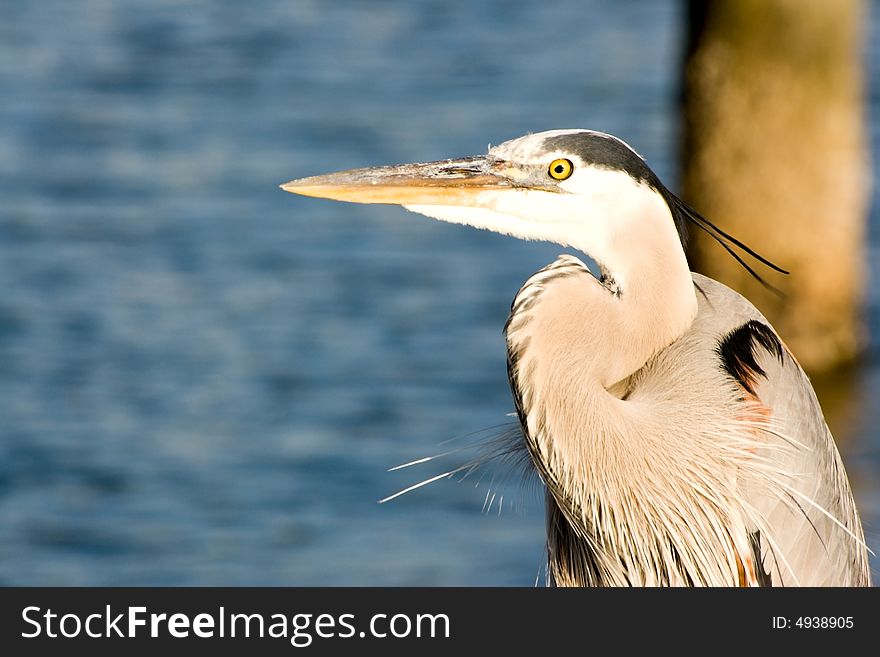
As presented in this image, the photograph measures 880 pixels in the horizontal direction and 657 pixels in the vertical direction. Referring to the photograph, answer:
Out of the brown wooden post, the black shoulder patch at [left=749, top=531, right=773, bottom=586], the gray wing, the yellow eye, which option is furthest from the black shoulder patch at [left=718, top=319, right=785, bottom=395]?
the brown wooden post

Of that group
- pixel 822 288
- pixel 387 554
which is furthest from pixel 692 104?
pixel 387 554

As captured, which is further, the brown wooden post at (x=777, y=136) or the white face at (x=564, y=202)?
the brown wooden post at (x=777, y=136)

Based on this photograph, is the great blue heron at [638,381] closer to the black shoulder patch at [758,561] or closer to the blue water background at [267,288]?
the black shoulder patch at [758,561]

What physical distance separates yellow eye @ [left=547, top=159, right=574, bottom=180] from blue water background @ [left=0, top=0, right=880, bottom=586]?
4008 millimetres

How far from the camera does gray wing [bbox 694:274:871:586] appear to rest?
381 cm

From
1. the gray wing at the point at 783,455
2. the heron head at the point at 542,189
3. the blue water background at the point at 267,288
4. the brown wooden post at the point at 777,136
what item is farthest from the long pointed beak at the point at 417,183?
the brown wooden post at the point at 777,136

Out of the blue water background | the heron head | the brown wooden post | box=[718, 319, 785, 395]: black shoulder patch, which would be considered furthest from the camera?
the brown wooden post

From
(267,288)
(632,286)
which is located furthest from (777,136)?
(632,286)

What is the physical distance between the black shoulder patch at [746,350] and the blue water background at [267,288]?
11.9 feet

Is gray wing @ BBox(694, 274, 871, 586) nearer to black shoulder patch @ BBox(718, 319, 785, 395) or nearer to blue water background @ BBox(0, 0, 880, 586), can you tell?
black shoulder patch @ BBox(718, 319, 785, 395)

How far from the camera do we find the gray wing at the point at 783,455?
381 centimetres

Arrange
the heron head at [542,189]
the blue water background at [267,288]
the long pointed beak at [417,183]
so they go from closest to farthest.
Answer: the heron head at [542,189] < the long pointed beak at [417,183] < the blue water background at [267,288]

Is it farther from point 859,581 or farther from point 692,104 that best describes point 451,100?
point 859,581

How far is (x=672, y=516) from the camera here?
3.77 m
